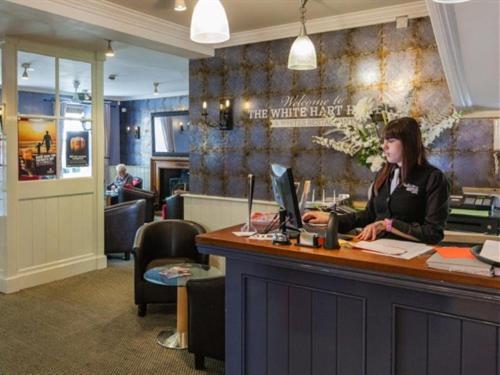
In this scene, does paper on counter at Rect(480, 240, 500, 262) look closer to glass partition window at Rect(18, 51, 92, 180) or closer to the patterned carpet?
the patterned carpet

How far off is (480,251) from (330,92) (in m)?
2.52

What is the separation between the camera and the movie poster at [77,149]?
505 centimetres

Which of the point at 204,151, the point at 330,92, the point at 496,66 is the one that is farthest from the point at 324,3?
the point at 204,151

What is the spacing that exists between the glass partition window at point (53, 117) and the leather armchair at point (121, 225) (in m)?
0.74

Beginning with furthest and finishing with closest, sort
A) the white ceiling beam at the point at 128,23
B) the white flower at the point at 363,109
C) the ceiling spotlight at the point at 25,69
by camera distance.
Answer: the ceiling spotlight at the point at 25,69, the white flower at the point at 363,109, the white ceiling beam at the point at 128,23

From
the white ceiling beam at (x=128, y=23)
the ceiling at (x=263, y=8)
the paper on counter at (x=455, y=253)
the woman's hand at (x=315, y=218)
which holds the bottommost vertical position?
the paper on counter at (x=455, y=253)

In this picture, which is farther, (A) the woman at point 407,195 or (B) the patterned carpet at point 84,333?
(B) the patterned carpet at point 84,333

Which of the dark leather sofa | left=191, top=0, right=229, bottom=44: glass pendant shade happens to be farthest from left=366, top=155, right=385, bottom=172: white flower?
the dark leather sofa

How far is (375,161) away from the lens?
342 centimetres

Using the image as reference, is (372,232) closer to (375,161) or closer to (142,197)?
(375,161)

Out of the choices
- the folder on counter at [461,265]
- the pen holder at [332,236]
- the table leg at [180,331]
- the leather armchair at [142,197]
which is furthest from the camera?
the leather armchair at [142,197]

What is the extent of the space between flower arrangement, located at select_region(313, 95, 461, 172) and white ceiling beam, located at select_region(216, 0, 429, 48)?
642mm

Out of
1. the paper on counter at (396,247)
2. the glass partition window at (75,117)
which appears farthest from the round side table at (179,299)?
the glass partition window at (75,117)

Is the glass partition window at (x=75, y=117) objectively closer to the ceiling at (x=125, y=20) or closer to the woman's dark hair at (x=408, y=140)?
the ceiling at (x=125, y=20)
